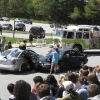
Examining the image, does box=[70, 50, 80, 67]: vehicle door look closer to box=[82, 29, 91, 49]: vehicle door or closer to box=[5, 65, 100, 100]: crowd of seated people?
box=[82, 29, 91, 49]: vehicle door

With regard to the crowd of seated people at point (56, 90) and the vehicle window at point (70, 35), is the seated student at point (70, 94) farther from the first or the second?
the vehicle window at point (70, 35)

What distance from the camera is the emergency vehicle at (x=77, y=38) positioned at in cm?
2616

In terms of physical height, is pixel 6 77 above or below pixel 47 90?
below

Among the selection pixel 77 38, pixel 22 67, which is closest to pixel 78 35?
pixel 77 38

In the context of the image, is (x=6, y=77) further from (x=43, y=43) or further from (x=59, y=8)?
(x=59, y=8)

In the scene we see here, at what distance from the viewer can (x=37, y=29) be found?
43.3m

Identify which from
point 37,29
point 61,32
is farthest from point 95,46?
point 37,29

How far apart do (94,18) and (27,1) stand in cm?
3674

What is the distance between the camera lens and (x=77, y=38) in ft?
86.8

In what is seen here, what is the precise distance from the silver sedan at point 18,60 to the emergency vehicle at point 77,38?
898cm

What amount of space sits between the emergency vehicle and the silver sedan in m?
8.98

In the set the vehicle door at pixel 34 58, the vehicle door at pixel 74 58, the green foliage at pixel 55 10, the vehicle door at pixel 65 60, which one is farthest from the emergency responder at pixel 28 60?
the green foliage at pixel 55 10

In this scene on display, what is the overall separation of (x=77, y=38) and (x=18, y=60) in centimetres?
1105

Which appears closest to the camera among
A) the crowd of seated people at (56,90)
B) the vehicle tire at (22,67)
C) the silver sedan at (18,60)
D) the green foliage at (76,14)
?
the crowd of seated people at (56,90)
